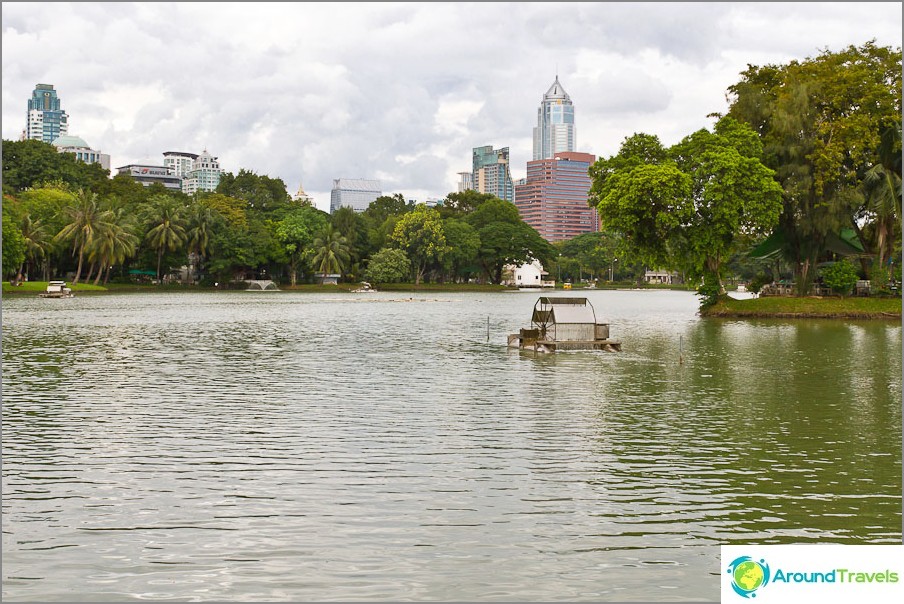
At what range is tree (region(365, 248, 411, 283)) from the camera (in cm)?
12138

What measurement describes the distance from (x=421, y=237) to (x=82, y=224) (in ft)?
160

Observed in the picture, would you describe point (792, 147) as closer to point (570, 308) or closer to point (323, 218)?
point (570, 308)

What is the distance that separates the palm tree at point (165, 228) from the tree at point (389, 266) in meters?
27.8

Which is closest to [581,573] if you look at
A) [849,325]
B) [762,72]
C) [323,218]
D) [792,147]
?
[849,325]

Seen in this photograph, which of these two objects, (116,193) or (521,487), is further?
(116,193)

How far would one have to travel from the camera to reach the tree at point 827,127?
5366 cm

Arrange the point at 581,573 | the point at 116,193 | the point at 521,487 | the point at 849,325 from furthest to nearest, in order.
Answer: the point at 116,193 → the point at 849,325 → the point at 521,487 → the point at 581,573

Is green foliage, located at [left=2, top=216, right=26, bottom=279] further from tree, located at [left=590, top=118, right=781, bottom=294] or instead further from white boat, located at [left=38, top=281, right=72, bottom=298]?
tree, located at [left=590, top=118, right=781, bottom=294]

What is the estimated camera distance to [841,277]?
191 feet

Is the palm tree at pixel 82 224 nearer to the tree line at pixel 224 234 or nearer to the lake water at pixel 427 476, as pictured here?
the tree line at pixel 224 234

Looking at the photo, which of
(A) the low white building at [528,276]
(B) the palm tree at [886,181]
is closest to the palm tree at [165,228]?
→ (A) the low white building at [528,276]

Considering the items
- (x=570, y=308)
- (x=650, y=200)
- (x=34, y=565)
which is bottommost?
(x=34, y=565)

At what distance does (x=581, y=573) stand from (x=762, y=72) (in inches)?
2412

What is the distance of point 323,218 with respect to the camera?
128875 mm
